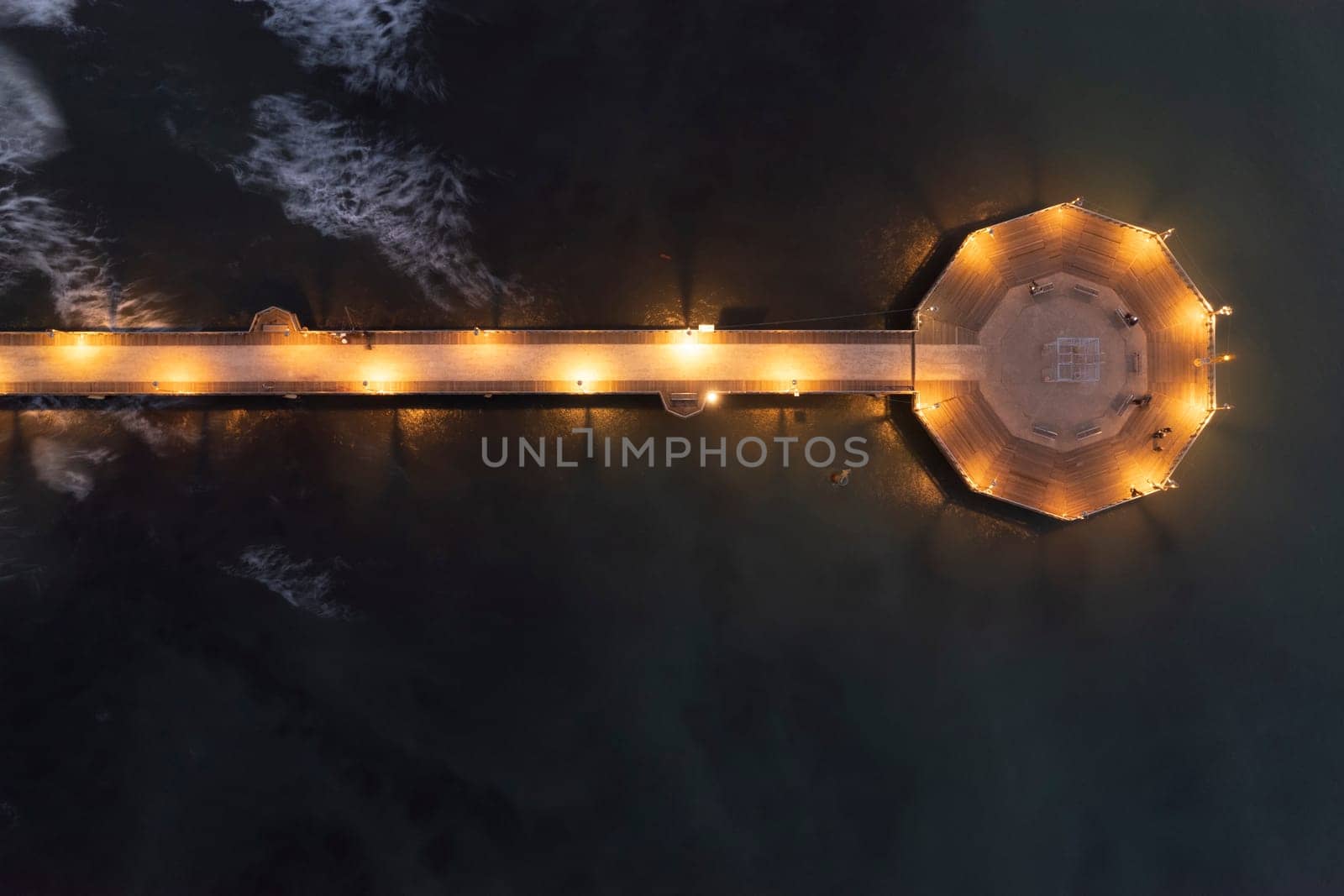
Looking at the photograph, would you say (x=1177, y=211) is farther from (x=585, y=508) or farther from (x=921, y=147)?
(x=585, y=508)

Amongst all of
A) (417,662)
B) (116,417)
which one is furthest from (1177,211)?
(116,417)

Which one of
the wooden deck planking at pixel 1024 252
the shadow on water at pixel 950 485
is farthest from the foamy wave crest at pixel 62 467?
the wooden deck planking at pixel 1024 252

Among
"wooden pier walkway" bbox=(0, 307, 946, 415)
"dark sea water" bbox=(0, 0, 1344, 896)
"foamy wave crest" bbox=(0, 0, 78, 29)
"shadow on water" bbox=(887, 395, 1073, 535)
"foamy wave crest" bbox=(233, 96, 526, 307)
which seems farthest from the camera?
"foamy wave crest" bbox=(0, 0, 78, 29)

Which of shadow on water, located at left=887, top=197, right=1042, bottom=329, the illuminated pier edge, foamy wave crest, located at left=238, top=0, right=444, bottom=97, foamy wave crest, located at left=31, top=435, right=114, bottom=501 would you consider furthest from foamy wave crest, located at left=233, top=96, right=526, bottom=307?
shadow on water, located at left=887, top=197, right=1042, bottom=329

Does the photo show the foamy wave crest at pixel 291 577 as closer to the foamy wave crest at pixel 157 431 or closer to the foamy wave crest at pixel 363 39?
the foamy wave crest at pixel 157 431

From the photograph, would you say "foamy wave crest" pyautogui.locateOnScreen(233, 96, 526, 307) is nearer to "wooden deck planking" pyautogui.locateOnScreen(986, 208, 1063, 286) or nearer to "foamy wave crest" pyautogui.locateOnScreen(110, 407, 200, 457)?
"foamy wave crest" pyautogui.locateOnScreen(110, 407, 200, 457)

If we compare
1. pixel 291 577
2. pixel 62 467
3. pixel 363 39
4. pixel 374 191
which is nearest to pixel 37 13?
pixel 363 39
